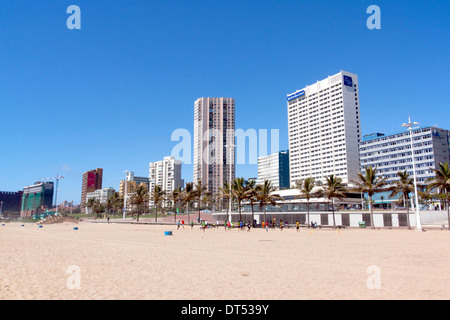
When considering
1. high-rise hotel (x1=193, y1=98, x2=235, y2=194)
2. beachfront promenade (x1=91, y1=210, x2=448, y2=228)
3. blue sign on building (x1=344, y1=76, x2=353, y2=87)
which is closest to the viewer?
beachfront promenade (x1=91, y1=210, x2=448, y2=228)

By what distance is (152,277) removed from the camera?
1155cm

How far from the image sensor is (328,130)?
6939 inches

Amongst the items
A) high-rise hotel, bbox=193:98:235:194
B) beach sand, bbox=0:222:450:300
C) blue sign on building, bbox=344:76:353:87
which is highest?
blue sign on building, bbox=344:76:353:87

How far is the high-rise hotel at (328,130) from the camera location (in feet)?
541

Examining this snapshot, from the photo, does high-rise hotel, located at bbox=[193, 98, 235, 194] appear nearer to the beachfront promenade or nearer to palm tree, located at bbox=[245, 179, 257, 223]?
the beachfront promenade

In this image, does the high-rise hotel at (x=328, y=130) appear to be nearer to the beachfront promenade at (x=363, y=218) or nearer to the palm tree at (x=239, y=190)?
the beachfront promenade at (x=363, y=218)

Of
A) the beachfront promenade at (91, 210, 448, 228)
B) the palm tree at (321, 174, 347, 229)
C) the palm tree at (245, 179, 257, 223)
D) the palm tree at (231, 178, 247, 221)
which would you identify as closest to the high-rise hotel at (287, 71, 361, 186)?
the beachfront promenade at (91, 210, 448, 228)

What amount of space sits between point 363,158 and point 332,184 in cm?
11242

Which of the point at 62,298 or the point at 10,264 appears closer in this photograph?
the point at 62,298

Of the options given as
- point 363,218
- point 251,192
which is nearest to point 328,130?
point 251,192

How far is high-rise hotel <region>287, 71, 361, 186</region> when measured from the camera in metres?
165
